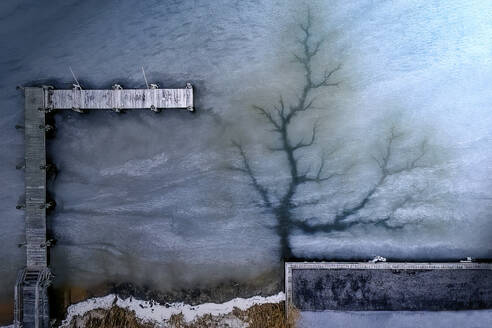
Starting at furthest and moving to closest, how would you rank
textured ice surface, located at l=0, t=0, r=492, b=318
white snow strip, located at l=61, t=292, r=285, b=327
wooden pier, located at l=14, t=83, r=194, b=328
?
white snow strip, located at l=61, t=292, r=285, b=327
textured ice surface, located at l=0, t=0, r=492, b=318
wooden pier, located at l=14, t=83, r=194, b=328

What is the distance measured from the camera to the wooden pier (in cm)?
754

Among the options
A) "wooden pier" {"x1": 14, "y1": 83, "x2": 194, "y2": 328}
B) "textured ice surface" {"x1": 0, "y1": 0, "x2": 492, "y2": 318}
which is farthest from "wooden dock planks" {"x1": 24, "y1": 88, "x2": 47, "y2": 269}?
"textured ice surface" {"x1": 0, "y1": 0, "x2": 492, "y2": 318}

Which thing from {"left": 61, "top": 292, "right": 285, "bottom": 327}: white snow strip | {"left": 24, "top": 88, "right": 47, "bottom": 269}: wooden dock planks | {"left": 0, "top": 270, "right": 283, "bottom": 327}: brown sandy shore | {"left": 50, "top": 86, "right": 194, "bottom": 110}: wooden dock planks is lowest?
{"left": 61, "top": 292, "right": 285, "bottom": 327}: white snow strip

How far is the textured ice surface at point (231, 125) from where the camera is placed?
7.80m

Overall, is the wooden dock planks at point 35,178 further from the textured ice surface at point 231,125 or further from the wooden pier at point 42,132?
the textured ice surface at point 231,125

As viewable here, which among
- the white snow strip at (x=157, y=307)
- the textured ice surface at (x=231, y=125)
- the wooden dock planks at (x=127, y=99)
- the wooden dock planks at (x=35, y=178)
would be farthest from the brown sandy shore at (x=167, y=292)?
the wooden dock planks at (x=127, y=99)

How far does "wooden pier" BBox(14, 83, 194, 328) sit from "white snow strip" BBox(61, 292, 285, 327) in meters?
0.77

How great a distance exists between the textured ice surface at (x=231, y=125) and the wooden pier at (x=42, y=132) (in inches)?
10.9

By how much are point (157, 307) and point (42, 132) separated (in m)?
4.54

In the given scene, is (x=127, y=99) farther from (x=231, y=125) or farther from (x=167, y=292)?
(x=167, y=292)

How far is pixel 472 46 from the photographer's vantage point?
7797 millimetres

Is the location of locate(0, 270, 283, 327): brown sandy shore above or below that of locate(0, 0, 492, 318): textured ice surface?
below

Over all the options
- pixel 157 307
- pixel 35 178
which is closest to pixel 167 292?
pixel 157 307

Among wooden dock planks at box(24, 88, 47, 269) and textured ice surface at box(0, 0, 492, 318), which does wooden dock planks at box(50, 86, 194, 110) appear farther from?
wooden dock planks at box(24, 88, 47, 269)
